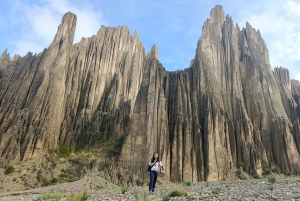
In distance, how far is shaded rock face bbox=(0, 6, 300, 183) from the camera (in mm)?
40188

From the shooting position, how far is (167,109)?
151ft

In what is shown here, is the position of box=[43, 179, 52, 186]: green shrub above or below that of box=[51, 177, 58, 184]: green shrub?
below

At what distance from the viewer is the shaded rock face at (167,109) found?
40188mm

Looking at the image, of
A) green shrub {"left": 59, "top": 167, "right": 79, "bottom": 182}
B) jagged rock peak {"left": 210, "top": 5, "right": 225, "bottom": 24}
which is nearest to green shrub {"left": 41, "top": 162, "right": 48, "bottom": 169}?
green shrub {"left": 59, "top": 167, "right": 79, "bottom": 182}

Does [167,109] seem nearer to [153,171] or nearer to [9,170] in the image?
[9,170]

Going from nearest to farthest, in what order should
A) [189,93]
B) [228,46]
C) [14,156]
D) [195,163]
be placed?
[195,163] → [14,156] → [189,93] → [228,46]

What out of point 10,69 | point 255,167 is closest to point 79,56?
point 10,69

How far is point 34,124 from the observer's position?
49.0m

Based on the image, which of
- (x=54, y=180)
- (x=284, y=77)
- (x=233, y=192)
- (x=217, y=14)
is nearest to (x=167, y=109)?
(x=54, y=180)

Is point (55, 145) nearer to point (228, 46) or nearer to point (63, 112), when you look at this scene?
point (63, 112)

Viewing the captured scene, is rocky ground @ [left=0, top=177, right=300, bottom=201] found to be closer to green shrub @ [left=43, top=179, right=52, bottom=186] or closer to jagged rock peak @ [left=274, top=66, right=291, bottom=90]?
green shrub @ [left=43, top=179, right=52, bottom=186]

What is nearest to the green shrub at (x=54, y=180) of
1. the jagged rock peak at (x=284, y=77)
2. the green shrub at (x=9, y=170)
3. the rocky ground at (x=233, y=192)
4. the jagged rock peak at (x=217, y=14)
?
the green shrub at (x=9, y=170)

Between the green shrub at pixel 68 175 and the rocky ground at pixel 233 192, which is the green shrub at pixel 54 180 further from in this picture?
the rocky ground at pixel 233 192

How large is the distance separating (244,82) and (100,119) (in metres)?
28.6
